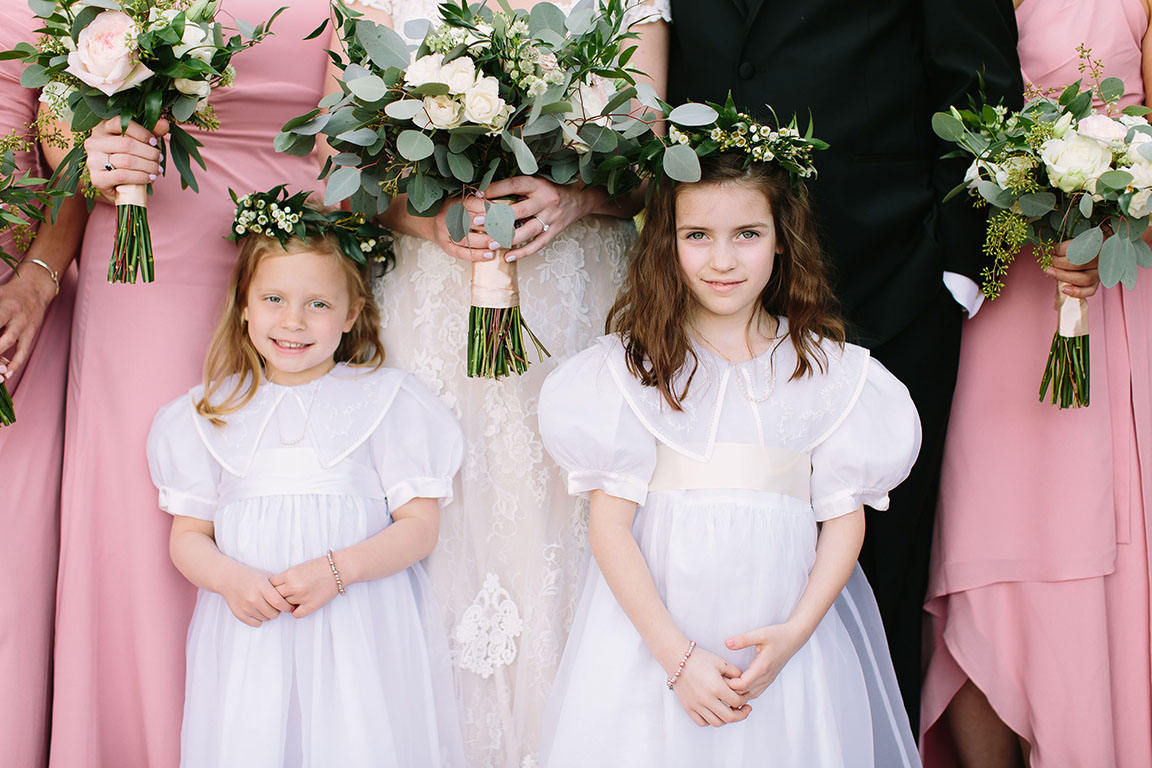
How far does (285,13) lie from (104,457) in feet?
→ 5.35

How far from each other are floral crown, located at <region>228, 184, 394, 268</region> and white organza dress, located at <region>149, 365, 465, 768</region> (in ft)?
1.36

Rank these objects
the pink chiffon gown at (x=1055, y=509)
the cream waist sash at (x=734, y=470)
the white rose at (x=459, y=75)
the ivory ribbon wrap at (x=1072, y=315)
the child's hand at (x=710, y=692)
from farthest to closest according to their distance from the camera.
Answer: the pink chiffon gown at (x=1055, y=509) → the ivory ribbon wrap at (x=1072, y=315) → the cream waist sash at (x=734, y=470) → the child's hand at (x=710, y=692) → the white rose at (x=459, y=75)

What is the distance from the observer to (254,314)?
127 inches

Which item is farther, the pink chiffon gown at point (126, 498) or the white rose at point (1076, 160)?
the pink chiffon gown at point (126, 498)

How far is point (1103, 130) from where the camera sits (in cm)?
287

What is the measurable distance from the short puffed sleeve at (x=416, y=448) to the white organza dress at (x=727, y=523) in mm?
409

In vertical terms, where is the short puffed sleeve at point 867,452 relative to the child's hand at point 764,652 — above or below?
above

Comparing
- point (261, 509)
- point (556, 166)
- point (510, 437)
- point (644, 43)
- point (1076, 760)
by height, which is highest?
point (644, 43)

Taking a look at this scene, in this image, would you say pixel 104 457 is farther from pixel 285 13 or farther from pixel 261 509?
pixel 285 13

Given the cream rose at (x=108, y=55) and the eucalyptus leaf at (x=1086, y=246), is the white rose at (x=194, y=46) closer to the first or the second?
the cream rose at (x=108, y=55)

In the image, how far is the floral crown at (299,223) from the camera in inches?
126

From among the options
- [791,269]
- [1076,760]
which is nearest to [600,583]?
[791,269]

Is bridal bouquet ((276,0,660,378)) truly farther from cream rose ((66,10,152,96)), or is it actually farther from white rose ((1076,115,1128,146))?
white rose ((1076,115,1128,146))

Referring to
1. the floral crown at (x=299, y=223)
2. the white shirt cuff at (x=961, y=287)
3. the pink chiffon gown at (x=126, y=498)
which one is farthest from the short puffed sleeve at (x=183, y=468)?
the white shirt cuff at (x=961, y=287)
